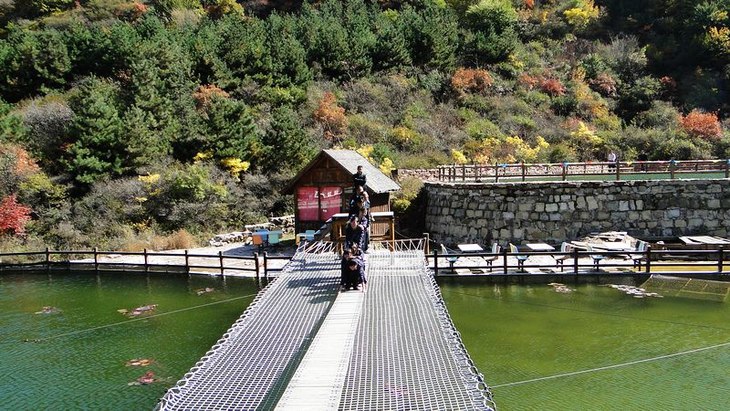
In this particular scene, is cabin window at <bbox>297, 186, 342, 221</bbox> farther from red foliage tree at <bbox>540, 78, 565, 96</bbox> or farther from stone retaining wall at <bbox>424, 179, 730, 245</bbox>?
red foliage tree at <bbox>540, 78, 565, 96</bbox>

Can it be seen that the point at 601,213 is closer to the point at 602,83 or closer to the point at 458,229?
the point at 458,229

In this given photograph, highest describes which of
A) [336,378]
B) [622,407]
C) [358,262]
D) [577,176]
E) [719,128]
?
[719,128]

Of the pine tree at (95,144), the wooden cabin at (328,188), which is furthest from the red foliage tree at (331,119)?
the wooden cabin at (328,188)

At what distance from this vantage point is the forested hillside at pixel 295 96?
25359 mm

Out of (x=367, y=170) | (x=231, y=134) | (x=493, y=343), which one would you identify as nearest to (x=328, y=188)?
(x=367, y=170)

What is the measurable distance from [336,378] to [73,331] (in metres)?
9.40

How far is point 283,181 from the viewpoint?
27500 millimetres

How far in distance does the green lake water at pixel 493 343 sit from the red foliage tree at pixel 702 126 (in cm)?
2501

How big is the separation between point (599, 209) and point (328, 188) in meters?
10.5

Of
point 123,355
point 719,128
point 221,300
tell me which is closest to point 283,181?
point 221,300

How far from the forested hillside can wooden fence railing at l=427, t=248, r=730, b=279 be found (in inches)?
451

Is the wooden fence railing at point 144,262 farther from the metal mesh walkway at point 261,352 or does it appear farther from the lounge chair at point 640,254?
the lounge chair at point 640,254

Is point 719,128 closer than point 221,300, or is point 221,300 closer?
point 221,300

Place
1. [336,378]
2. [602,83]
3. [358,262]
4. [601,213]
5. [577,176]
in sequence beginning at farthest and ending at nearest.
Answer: [602,83], [577,176], [601,213], [358,262], [336,378]
